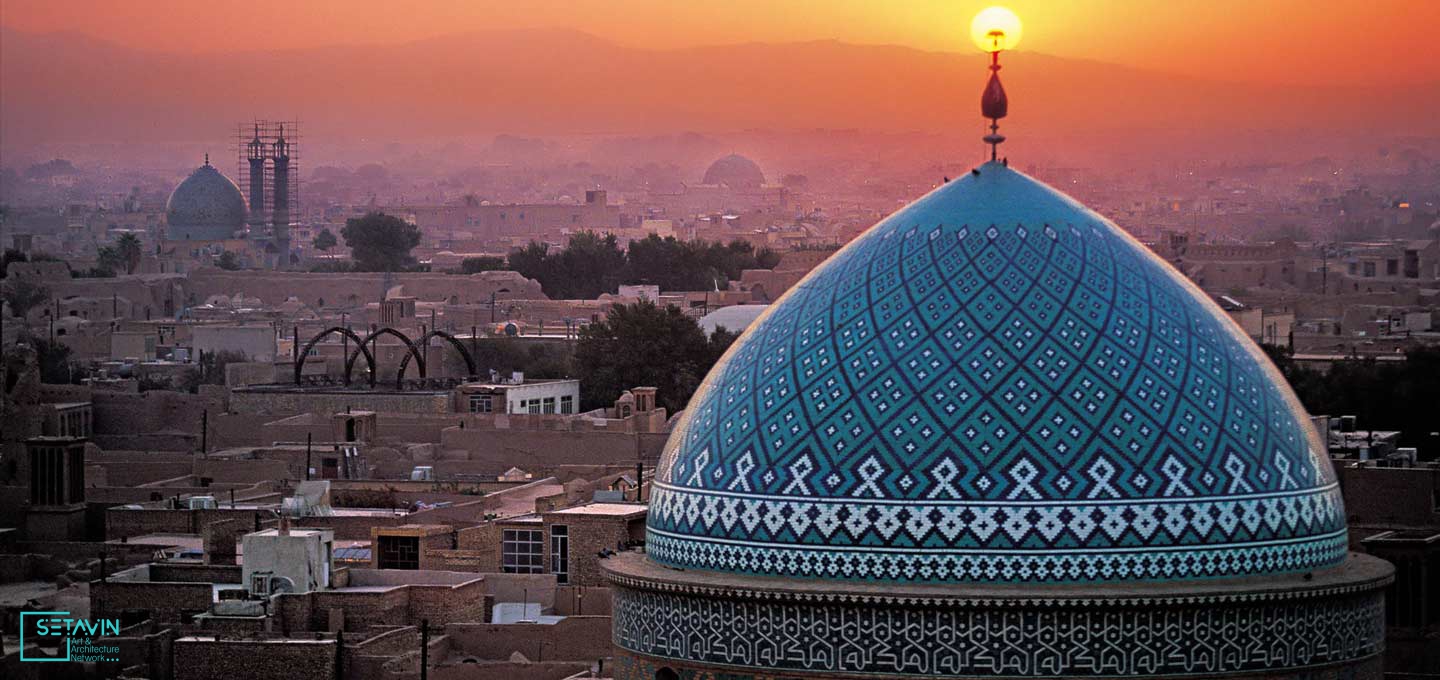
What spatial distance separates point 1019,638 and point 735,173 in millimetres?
134195

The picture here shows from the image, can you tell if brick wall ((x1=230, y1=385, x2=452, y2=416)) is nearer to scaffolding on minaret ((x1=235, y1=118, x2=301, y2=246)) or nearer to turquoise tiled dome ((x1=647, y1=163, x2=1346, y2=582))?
turquoise tiled dome ((x1=647, y1=163, x2=1346, y2=582))

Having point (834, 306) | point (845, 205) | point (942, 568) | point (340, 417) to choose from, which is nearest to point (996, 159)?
point (834, 306)

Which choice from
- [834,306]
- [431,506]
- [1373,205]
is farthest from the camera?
[1373,205]

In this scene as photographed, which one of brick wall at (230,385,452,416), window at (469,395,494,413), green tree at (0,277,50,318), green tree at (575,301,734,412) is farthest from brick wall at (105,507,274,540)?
green tree at (0,277,50,318)

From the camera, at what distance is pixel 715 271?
71.1 metres

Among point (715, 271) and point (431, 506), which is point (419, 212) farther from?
point (431, 506)

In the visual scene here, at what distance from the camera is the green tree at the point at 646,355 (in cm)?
4034

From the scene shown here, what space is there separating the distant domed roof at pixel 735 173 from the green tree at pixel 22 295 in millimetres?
71895

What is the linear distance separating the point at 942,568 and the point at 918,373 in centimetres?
63

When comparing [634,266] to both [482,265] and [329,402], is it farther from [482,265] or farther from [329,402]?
[329,402]

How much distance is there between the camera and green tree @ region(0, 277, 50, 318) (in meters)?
67.4

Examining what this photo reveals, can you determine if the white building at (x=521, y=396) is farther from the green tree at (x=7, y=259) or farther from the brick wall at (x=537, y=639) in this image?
the green tree at (x=7, y=259)

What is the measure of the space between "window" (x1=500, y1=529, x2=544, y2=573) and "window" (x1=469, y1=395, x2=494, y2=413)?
15.2 meters

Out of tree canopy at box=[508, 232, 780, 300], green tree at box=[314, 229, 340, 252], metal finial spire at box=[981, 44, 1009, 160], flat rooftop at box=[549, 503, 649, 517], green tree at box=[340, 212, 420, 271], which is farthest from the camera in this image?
green tree at box=[314, 229, 340, 252]
